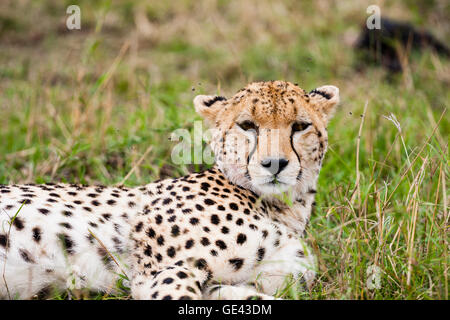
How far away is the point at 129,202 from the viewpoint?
2807mm

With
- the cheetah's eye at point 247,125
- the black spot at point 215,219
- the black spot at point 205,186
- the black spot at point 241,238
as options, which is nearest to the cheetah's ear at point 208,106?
the cheetah's eye at point 247,125

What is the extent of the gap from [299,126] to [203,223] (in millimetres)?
678

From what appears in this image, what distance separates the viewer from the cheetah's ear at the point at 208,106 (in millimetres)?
2977

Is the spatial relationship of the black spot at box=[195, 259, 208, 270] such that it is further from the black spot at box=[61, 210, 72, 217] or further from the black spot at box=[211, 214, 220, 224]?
the black spot at box=[61, 210, 72, 217]

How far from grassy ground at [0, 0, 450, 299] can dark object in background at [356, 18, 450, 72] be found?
0.19m

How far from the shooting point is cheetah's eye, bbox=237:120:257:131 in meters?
2.71

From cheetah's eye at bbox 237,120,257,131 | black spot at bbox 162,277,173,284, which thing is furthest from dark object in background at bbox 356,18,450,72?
black spot at bbox 162,277,173,284

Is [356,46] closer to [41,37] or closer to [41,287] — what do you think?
[41,37]

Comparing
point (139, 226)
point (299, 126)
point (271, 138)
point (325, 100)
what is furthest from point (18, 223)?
point (325, 100)

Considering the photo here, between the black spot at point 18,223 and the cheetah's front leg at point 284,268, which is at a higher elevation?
the black spot at point 18,223

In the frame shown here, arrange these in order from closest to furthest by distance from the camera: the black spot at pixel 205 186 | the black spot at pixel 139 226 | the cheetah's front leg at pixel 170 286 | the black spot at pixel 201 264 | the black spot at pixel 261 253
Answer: the cheetah's front leg at pixel 170 286, the black spot at pixel 201 264, the black spot at pixel 261 253, the black spot at pixel 139 226, the black spot at pixel 205 186

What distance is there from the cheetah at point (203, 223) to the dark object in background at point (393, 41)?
12.7ft

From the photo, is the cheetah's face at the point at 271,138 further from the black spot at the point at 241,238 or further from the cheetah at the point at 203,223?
the black spot at the point at 241,238

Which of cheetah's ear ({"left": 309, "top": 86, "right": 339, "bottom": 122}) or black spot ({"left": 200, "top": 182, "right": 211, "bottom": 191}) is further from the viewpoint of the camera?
cheetah's ear ({"left": 309, "top": 86, "right": 339, "bottom": 122})
